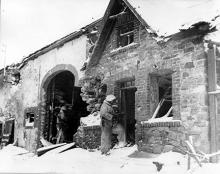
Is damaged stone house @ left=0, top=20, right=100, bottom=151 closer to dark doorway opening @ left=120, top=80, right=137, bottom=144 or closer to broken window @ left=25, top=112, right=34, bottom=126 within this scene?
broken window @ left=25, top=112, right=34, bottom=126

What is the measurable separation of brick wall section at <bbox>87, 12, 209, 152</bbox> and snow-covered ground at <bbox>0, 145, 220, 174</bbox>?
0.84 m

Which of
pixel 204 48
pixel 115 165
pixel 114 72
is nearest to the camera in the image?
pixel 204 48

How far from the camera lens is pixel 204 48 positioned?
7895 millimetres

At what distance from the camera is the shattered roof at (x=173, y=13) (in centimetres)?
824

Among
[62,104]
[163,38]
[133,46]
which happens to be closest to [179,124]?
[163,38]

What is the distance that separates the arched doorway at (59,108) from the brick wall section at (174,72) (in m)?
4.35

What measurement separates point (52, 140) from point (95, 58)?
16.4ft

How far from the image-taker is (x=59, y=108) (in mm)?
14672

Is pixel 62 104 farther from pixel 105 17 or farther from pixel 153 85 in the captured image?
pixel 153 85

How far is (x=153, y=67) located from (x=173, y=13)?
164 centimetres

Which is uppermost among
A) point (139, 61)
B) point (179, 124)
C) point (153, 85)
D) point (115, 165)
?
point (139, 61)

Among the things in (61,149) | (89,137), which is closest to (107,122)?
(89,137)

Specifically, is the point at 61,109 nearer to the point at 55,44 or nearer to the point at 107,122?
the point at 55,44

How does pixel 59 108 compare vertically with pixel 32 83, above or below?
below
